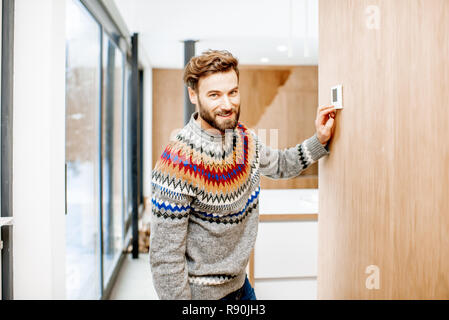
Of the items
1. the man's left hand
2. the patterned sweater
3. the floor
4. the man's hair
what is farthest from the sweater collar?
the floor

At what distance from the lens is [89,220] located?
2.28m

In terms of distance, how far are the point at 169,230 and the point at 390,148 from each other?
0.57 metres

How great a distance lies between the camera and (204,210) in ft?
2.96

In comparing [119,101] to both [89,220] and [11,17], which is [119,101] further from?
[11,17]

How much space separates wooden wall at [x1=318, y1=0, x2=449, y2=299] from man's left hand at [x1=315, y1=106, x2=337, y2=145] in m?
0.03

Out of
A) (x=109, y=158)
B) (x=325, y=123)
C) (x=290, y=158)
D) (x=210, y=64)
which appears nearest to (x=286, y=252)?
(x=290, y=158)

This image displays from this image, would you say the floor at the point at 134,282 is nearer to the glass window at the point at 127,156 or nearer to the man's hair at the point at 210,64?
the glass window at the point at 127,156

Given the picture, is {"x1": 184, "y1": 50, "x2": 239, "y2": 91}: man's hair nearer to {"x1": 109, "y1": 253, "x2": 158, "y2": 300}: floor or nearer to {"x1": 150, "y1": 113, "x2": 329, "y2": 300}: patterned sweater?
{"x1": 150, "y1": 113, "x2": 329, "y2": 300}: patterned sweater

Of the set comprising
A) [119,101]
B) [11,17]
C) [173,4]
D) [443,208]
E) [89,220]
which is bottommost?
[89,220]

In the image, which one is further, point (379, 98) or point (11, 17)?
point (11, 17)

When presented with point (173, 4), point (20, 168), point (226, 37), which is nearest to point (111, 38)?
point (173, 4)

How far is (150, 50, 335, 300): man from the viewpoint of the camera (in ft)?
2.78

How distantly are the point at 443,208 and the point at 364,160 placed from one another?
24 centimetres

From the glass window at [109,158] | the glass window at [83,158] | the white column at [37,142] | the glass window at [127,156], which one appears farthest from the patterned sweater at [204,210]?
the glass window at [127,156]
